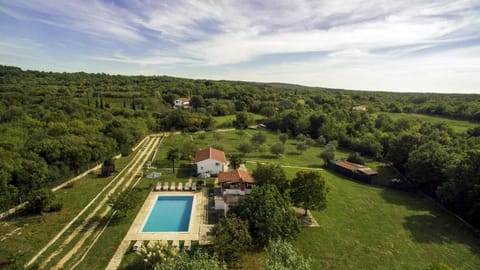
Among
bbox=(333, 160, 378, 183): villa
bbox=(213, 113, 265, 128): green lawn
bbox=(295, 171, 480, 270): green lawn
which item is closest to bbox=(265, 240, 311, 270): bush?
bbox=(295, 171, 480, 270): green lawn

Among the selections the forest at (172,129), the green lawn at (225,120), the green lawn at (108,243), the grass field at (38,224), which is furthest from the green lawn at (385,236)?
the green lawn at (225,120)

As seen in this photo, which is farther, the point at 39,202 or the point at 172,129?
the point at 172,129

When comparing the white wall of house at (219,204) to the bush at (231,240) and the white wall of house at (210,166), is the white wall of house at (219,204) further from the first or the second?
the white wall of house at (210,166)

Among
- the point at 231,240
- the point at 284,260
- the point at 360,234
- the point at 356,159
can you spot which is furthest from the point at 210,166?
the point at 356,159

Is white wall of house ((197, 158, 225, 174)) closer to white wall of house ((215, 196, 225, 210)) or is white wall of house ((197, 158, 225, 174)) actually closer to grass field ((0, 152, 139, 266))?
white wall of house ((215, 196, 225, 210))

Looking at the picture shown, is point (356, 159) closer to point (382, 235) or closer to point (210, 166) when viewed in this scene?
point (382, 235)

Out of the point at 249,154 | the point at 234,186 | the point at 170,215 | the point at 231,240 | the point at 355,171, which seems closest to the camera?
the point at 231,240

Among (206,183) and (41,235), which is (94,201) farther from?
(206,183)
